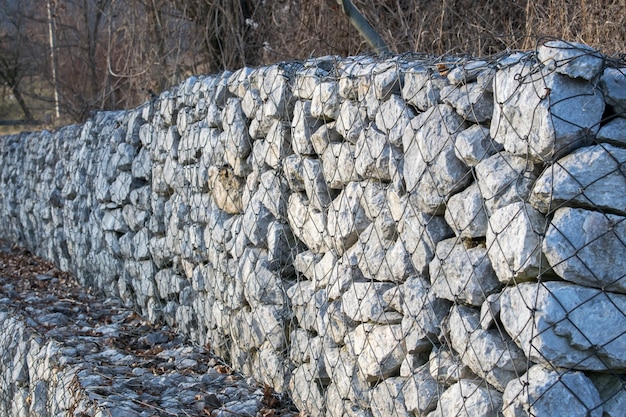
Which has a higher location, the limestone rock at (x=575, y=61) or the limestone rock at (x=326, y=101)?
the limestone rock at (x=575, y=61)

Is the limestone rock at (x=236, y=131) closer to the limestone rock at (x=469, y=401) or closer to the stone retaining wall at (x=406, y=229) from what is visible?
the stone retaining wall at (x=406, y=229)

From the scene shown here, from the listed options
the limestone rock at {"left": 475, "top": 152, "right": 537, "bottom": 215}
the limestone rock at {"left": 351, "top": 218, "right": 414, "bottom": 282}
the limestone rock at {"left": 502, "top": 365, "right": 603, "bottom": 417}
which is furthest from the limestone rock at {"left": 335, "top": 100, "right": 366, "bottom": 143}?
the limestone rock at {"left": 502, "top": 365, "right": 603, "bottom": 417}

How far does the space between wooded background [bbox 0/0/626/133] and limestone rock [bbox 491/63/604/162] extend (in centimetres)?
17

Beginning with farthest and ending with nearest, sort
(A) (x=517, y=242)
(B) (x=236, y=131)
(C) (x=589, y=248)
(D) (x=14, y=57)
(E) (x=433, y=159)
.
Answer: (D) (x=14, y=57), (B) (x=236, y=131), (E) (x=433, y=159), (A) (x=517, y=242), (C) (x=589, y=248)

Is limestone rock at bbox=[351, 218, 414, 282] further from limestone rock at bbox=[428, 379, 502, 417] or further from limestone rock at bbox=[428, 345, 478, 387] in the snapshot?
limestone rock at bbox=[428, 379, 502, 417]

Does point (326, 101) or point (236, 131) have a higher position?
point (326, 101)

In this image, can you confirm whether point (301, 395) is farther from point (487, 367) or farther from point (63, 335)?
point (63, 335)

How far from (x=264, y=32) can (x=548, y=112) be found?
5.13 metres

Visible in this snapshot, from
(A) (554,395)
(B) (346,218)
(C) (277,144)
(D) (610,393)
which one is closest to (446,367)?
(A) (554,395)

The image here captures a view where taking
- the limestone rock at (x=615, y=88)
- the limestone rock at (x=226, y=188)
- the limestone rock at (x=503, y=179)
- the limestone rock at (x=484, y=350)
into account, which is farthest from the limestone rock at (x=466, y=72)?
the limestone rock at (x=226, y=188)

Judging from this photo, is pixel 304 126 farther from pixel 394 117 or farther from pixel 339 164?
pixel 394 117

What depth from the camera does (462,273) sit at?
7.64 feet

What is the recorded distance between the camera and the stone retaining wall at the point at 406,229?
2018 millimetres

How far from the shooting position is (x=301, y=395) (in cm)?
338
